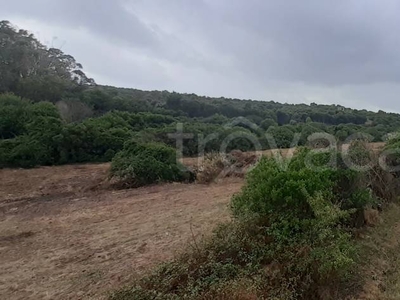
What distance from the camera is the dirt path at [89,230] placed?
507 cm

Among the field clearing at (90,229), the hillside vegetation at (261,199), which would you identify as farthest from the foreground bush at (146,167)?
the field clearing at (90,229)

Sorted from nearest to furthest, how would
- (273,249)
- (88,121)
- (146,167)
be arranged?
(273,249) < (146,167) < (88,121)

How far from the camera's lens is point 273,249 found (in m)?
4.83

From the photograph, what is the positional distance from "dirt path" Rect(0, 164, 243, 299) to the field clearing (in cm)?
1

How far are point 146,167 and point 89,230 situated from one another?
470 cm

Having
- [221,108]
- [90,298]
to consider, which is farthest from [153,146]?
[221,108]

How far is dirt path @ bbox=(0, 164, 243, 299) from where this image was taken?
507cm

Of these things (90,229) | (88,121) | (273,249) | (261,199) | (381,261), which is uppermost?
(88,121)

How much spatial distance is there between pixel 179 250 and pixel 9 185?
791 cm

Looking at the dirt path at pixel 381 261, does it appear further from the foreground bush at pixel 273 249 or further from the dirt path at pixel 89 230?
the dirt path at pixel 89 230

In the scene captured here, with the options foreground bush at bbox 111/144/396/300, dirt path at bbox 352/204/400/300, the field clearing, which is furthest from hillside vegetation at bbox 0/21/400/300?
the field clearing

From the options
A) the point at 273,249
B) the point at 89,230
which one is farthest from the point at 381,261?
the point at 89,230

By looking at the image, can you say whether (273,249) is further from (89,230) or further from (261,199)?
(89,230)

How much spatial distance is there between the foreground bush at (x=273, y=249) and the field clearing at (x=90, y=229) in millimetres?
716
